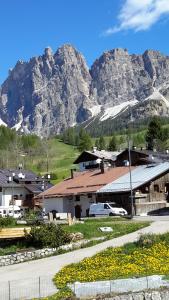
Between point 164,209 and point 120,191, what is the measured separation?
223 inches

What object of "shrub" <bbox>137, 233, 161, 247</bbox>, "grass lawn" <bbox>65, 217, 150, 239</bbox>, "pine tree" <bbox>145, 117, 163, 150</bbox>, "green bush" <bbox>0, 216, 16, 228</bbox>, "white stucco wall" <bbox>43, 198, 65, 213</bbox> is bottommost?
"shrub" <bbox>137, 233, 161, 247</bbox>

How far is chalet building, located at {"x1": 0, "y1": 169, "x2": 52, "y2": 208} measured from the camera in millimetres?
100756

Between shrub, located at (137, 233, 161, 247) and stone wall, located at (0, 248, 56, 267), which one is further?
stone wall, located at (0, 248, 56, 267)

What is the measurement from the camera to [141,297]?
80.6 feet

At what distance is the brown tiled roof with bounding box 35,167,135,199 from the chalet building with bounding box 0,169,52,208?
23.3 meters

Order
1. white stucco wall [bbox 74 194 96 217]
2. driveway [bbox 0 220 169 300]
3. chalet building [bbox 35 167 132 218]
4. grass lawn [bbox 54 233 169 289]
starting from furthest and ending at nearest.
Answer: chalet building [bbox 35 167 132 218] < white stucco wall [bbox 74 194 96 217] < driveway [bbox 0 220 169 300] < grass lawn [bbox 54 233 169 289]

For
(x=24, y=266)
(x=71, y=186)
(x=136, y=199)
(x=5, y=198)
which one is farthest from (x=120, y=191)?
(x=5, y=198)

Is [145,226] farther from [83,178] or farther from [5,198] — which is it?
[5,198]

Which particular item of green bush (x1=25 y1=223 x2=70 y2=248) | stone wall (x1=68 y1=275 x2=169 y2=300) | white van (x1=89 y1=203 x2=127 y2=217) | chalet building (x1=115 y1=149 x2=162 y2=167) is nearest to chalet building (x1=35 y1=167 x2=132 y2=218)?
white van (x1=89 y1=203 x2=127 y2=217)

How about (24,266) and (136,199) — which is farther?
(136,199)

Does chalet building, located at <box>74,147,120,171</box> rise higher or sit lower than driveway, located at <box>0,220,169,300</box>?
higher

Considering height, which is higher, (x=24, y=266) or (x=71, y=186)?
(x=71, y=186)

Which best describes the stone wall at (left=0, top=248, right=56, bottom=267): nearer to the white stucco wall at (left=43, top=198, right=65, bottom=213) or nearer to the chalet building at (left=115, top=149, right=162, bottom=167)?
the white stucco wall at (left=43, top=198, right=65, bottom=213)

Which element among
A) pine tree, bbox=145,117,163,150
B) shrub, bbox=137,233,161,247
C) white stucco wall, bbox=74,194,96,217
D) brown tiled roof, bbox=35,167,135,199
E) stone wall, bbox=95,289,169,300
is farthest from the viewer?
pine tree, bbox=145,117,163,150
